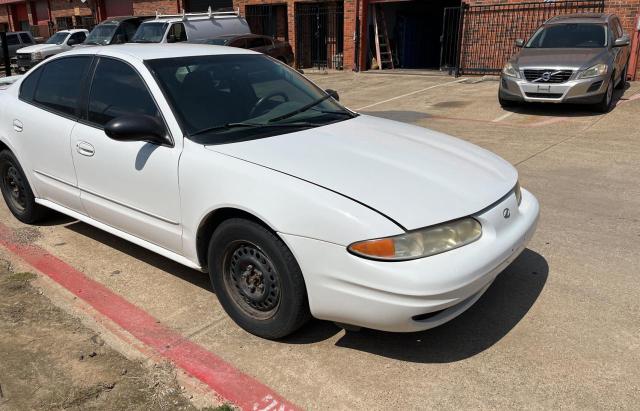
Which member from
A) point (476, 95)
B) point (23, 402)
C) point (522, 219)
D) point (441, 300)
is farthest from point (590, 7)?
point (23, 402)

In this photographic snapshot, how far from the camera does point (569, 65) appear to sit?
916 cm

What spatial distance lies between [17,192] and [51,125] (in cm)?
120

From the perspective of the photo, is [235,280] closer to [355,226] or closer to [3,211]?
[355,226]

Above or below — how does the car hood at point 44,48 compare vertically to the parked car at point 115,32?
below

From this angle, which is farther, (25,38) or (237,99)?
(25,38)

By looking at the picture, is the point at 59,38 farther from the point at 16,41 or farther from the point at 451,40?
the point at 451,40

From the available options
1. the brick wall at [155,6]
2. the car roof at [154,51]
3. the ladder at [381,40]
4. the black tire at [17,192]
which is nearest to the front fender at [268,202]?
the car roof at [154,51]

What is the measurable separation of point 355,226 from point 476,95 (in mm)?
10865

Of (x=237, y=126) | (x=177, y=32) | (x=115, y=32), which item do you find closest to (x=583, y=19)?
(x=237, y=126)

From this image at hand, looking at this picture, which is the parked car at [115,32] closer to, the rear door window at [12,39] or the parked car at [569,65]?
the rear door window at [12,39]

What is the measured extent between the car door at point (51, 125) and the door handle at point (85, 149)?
5.9 inches

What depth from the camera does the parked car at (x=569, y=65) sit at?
9.15 meters

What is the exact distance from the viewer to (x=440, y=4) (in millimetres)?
20547

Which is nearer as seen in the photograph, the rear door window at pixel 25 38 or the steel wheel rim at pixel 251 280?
the steel wheel rim at pixel 251 280
